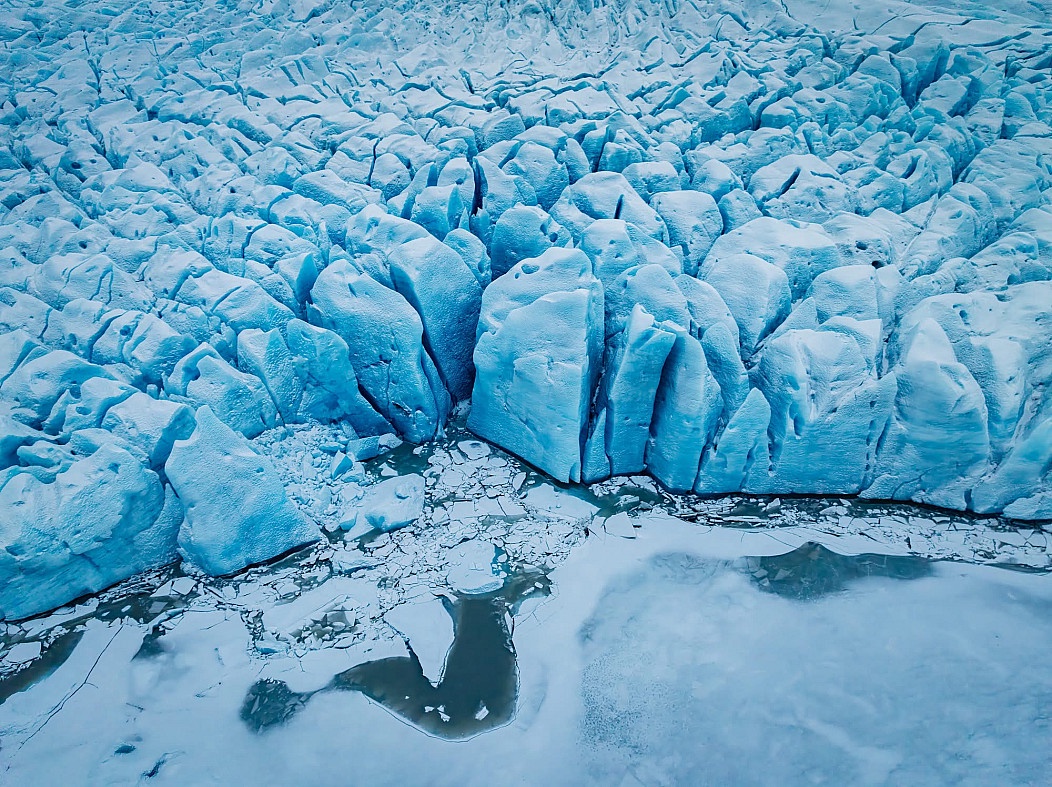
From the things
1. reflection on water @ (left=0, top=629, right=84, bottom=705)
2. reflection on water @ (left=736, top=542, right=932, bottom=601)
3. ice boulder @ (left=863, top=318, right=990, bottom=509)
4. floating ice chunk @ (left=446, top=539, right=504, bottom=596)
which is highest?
ice boulder @ (left=863, top=318, right=990, bottom=509)

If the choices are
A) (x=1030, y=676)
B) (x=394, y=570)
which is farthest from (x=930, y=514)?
(x=394, y=570)

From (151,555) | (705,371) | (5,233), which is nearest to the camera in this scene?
(151,555)

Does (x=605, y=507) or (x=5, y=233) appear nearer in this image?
(x=605, y=507)

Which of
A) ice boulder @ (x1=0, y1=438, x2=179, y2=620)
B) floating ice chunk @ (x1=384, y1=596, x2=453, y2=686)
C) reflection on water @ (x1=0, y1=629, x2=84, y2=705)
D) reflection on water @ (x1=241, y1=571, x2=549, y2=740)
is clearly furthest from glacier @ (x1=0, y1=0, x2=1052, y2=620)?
reflection on water @ (x1=241, y1=571, x2=549, y2=740)

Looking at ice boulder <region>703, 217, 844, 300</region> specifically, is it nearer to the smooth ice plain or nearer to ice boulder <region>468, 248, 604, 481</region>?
the smooth ice plain

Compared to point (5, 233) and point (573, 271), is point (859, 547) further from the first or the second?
point (5, 233)

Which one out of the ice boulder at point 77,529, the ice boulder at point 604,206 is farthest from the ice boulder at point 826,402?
the ice boulder at point 77,529
